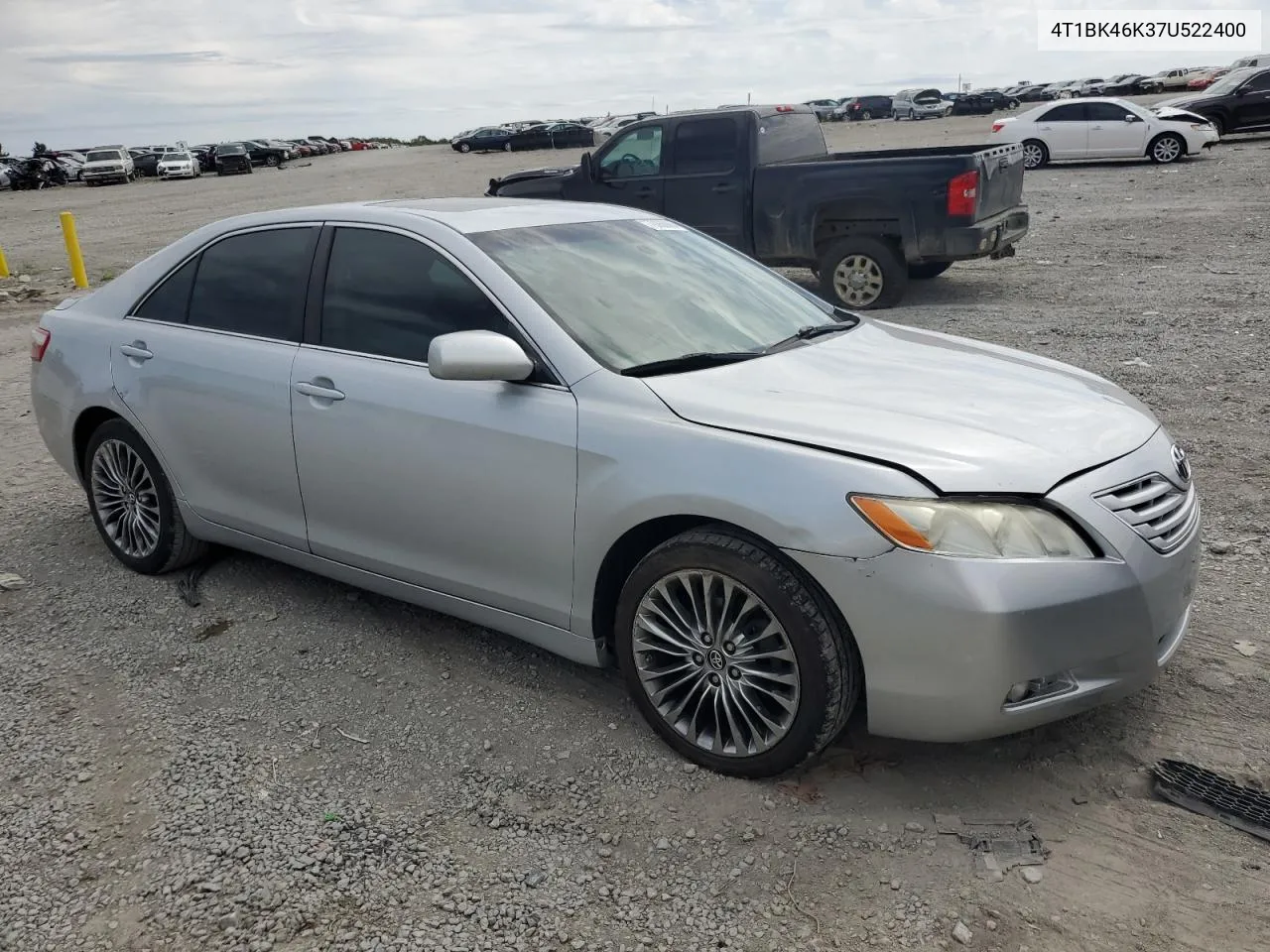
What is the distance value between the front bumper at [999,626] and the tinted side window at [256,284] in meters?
2.39

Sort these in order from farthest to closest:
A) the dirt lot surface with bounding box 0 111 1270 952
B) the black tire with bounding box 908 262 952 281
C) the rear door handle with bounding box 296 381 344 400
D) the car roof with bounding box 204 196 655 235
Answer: the black tire with bounding box 908 262 952 281 < the car roof with bounding box 204 196 655 235 < the rear door handle with bounding box 296 381 344 400 < the dirt lot surface with bounding box 0 111 1270 952

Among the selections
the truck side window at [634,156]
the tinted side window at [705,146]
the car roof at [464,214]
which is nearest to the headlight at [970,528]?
the car roof at [464,214]

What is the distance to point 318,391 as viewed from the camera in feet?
13.2

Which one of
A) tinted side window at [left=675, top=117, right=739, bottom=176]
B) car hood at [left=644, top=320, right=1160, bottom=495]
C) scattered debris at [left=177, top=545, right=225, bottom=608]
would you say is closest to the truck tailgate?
tinted side window at [left=675, top=117, right=739, bottom=176]

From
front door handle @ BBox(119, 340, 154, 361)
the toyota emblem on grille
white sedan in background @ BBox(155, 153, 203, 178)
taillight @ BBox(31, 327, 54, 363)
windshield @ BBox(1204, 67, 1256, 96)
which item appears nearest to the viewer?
the toyota emblem on grille

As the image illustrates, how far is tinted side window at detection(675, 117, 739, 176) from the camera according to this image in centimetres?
1122

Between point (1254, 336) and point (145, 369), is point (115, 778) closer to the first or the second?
point (145, 369)

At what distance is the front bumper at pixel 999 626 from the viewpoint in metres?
2.81

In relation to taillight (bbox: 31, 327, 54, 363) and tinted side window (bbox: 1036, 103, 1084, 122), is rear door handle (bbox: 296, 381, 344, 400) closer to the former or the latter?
taillight (bbox: 31, 327, 54, 363)

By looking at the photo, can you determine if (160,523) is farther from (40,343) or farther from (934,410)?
(934,410)

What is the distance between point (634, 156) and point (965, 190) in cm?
366

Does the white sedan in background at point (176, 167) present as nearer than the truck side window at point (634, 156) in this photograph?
No

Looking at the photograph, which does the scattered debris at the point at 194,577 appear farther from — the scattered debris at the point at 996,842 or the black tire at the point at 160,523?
the scattered debris at the point at 996,842

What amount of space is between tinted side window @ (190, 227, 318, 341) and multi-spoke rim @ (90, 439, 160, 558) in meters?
0.76
